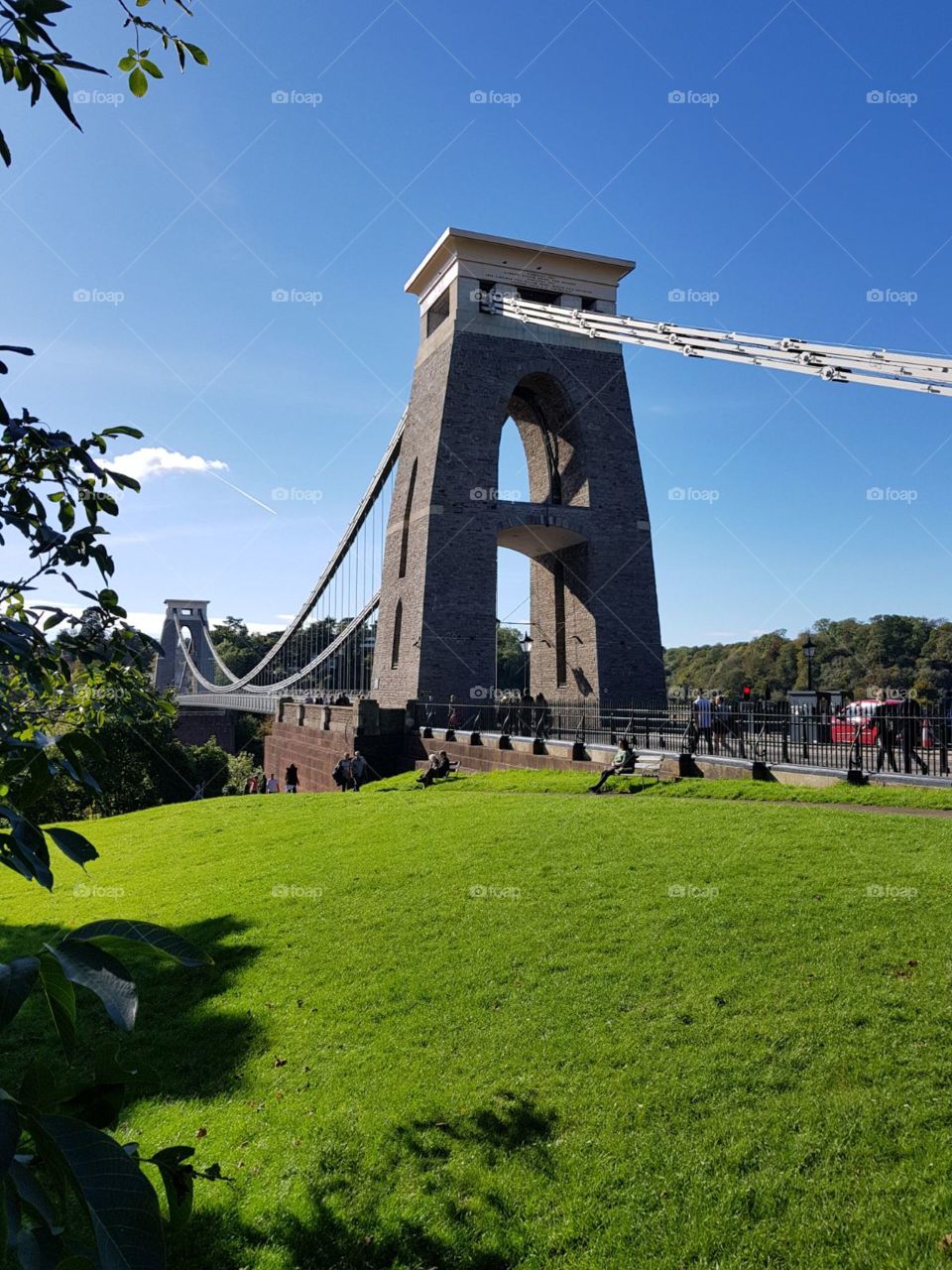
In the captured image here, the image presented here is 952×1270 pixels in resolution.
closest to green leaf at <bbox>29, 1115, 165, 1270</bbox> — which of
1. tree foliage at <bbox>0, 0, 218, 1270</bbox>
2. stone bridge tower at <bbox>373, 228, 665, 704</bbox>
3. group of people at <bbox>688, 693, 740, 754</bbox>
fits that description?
tree foliage at <bbox>0, 0, 218, 1270</bbox>

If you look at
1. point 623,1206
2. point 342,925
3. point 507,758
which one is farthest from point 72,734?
point 507,758

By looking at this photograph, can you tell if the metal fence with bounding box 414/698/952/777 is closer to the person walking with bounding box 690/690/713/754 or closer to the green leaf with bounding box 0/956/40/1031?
the person walking with bounding box 690/690/713/754

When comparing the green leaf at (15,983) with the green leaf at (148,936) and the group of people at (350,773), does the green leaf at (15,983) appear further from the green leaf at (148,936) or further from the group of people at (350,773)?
the group of people at (350,773)

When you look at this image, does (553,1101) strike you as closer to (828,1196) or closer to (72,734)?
(828,1196)

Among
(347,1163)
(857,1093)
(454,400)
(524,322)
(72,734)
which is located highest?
(524,322)

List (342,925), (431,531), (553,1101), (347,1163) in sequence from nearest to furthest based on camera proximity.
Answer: (347,1163) < (553,1101) < (342,925) < (431,531)

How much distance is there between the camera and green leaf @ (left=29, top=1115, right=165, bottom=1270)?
0.83 metres

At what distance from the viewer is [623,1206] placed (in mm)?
3680

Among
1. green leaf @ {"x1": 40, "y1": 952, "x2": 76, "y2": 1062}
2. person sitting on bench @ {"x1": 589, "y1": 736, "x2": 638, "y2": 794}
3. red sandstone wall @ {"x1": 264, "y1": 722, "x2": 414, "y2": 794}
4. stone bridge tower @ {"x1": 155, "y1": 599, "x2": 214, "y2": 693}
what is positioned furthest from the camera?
stone bridge tower @ {"x1": 155, "y1": 599, "x2": 214, "y2": 693}

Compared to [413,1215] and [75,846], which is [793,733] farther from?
[75,846]

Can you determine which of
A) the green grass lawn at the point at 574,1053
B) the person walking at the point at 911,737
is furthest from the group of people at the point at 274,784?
the person walking at the point at 911,737

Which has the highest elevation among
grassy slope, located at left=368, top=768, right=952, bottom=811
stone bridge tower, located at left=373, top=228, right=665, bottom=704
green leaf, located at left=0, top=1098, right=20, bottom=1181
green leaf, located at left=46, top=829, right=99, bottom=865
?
stone bridge tower, located at left=373, top=228, right=665, bottom=704

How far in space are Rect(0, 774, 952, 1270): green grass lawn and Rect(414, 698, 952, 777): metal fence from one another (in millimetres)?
3812

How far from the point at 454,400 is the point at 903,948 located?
22778mm
